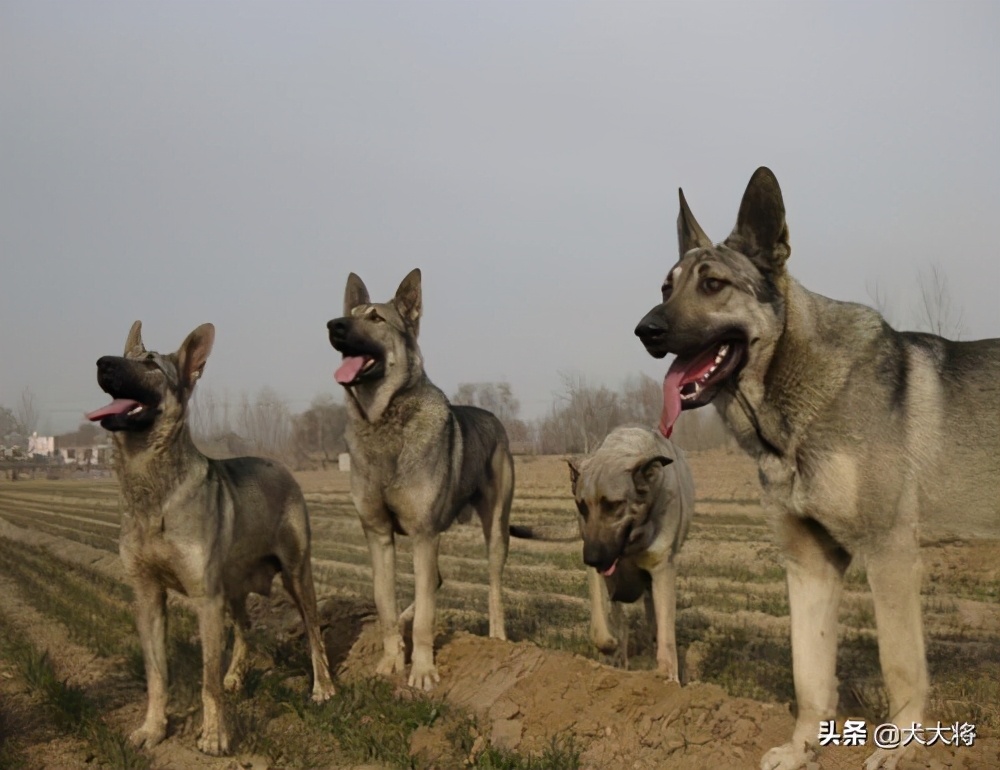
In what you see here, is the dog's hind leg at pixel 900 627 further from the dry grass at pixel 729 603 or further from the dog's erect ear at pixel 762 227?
the dog's erect ear at pixel 762 227

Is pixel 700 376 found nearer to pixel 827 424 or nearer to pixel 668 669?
pixel 827 424

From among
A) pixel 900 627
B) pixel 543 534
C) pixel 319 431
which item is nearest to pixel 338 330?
pixel 543 534

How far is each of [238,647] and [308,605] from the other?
0.83 metres

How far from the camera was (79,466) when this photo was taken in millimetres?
50562

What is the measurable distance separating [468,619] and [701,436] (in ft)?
185

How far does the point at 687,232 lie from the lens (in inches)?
216

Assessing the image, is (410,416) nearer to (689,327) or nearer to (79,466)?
(689,327)

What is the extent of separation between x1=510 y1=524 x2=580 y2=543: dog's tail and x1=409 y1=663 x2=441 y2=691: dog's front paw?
1.77m

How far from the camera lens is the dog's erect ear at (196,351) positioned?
7215 millimetres

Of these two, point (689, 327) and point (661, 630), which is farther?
point (661, 630)

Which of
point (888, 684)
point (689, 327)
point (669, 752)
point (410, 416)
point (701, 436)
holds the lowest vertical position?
point (701, 436)

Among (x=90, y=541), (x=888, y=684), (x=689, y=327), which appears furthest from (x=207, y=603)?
(x=90, y=541)

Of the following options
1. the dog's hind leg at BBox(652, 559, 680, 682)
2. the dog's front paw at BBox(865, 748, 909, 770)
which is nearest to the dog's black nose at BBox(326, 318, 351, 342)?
the dog's hind leg at BBox(652, 559, 680, 682)

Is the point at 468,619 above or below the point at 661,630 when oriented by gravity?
below
